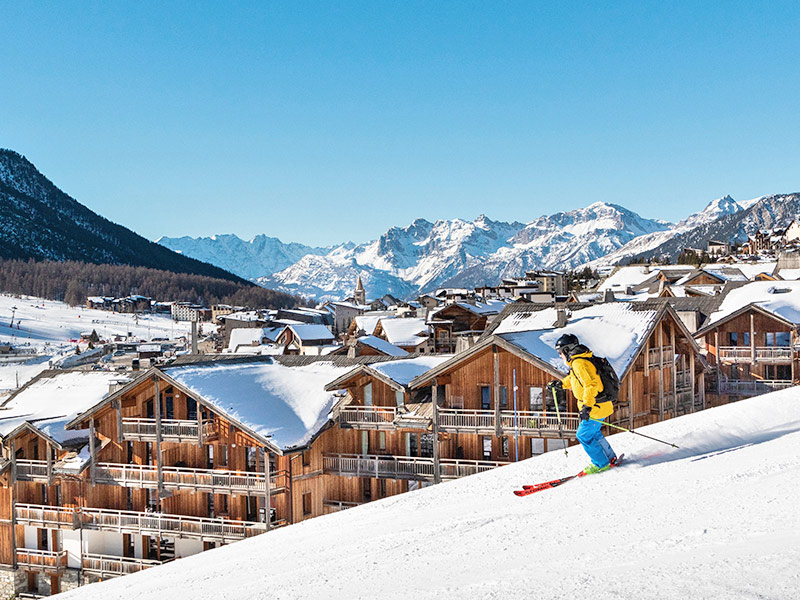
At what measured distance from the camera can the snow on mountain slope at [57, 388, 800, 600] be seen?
769 cm

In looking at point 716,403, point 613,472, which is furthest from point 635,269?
point 613,472

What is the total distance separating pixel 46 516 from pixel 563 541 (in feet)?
95.4

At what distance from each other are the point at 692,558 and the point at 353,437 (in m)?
24.3

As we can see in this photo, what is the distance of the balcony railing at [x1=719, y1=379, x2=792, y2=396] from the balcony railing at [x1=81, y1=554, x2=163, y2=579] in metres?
28.1

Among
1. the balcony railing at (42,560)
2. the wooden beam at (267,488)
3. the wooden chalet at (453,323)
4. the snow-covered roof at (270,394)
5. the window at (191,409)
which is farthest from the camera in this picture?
the wooden chalet at (453,323)

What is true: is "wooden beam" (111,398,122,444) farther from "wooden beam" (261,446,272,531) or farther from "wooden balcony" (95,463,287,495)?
"wooden beam" (261,446,272,531)

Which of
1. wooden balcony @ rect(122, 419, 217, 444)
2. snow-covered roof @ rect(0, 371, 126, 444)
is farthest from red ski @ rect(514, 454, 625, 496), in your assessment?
snow-covered roof @ rect(0, 371, 126, 444)

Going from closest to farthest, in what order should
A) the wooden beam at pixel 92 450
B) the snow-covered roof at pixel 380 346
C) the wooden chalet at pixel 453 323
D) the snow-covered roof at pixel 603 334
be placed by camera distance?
the snow-covered roof at pixel 603 334, the wooden beam at pixel 92 450, the snow-covered roof at pixel 380 346, the wooden chalet at pixel 453 323

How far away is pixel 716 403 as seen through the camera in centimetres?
4075

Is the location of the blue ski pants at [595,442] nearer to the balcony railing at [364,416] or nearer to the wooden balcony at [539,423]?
the wooden balcony at [539,423]

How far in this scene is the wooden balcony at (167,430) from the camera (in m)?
30.7

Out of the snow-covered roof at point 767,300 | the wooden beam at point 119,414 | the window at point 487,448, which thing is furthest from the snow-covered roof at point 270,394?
the snow-covered roof at point 767,300

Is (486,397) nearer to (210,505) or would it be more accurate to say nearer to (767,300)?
(210,505)

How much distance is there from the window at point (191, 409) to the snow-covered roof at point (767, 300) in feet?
88.6
